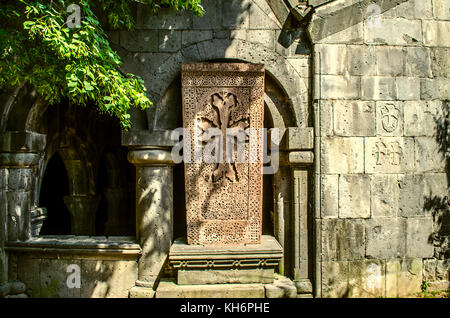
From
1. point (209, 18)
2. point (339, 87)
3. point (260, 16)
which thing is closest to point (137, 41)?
point (209, 18)

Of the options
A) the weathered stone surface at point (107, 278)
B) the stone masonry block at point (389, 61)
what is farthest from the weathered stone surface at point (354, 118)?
the weathered stone surface at point (107, 278)

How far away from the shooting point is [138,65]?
12.4ft

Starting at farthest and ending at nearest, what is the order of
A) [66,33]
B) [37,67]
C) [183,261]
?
[183,261], [37,67], [66,33]

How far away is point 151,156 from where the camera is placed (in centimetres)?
372

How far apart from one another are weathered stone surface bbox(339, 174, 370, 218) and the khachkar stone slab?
0.98 m

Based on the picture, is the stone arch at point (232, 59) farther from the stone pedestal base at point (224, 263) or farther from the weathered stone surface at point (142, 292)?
the weathered stone surface at point (142, 292)

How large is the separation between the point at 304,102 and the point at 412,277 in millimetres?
2444

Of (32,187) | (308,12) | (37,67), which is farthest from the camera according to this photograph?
(32,187)

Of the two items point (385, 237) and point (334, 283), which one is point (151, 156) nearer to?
point (334, 283)

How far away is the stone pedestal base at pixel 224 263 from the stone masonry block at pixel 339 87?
189cm

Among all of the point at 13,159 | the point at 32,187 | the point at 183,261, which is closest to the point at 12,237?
the point at 32,187

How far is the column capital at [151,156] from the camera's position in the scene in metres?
3.72

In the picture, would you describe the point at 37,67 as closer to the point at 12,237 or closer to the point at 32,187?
the point at 32,187

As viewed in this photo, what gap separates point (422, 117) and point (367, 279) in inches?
80.3
